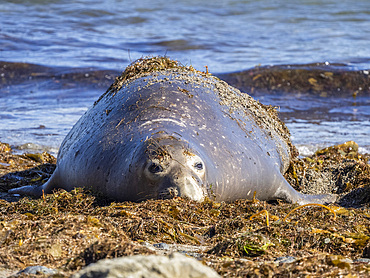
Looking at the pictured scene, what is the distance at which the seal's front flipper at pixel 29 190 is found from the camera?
5219 mm

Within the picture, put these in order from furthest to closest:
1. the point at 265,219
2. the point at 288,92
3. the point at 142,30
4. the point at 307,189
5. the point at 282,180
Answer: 1. the point at 142,30
2. the point at 288,92
3. the point at 307,189
4. the point at 282,180
5. the point at 265,219

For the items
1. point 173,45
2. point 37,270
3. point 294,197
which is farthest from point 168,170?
point 173,45

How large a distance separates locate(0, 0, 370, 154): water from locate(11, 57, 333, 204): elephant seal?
2.33 m

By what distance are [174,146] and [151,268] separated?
221 centimetres

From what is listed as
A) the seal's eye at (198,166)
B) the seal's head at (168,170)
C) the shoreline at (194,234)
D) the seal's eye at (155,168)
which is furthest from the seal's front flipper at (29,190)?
the seal's eye at (198,166)

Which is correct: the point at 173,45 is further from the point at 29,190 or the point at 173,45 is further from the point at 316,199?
the point at 316,199

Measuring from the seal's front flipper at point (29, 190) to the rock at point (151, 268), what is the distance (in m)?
3.55

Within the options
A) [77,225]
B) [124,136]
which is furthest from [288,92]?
[77,225]

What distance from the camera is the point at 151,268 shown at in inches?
69.4

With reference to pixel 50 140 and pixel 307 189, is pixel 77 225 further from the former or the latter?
pixel 50 140

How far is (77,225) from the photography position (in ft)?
10.1

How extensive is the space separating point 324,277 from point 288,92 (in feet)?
41.7

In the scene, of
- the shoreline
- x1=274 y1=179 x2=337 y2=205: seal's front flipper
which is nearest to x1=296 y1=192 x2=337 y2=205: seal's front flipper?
x1=274 y1=179 x2=337 y2=205: seal's front flipper

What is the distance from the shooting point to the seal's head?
12.4 feet
